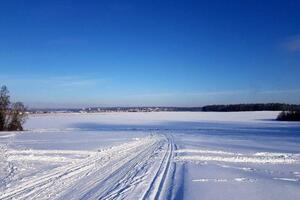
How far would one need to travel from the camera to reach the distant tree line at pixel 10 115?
49.7 meters

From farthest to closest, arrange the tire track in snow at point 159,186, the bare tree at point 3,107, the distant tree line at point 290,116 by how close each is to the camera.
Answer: the distant tree line at point 290,116 < the bare tree at point 3,107 < the tire track in snow at point 159,186

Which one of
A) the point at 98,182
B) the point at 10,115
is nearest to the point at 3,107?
the point at 10,115

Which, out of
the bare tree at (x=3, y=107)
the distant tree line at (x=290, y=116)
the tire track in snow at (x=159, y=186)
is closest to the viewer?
the tire track in snow at (x=159, y=186)

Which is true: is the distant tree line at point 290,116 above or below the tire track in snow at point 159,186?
above

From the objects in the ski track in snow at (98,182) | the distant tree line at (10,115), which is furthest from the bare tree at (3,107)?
the ski track in snow at (98,182)

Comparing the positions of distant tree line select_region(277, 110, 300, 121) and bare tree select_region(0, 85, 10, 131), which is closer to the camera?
bare tree select_region(0, 85, 10, 131)

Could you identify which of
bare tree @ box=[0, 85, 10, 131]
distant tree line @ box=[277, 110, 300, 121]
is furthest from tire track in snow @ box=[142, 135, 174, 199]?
distant tree line @ box=[277, 110, 300, 121]

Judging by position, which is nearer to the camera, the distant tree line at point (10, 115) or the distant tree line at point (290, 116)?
the distant tree line at point (10, 115)

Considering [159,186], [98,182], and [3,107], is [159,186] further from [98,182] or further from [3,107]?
[3,107]

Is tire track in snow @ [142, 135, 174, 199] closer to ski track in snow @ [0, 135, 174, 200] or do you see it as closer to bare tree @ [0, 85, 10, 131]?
ski track in snow @ [0, 135, 174, 200]

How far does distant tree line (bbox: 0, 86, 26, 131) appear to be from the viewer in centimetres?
4966

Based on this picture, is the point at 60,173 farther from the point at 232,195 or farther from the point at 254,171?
the point at 254,171

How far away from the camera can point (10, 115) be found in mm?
50500

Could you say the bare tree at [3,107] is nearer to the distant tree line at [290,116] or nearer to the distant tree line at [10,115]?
the distant tree line at [10,115]
